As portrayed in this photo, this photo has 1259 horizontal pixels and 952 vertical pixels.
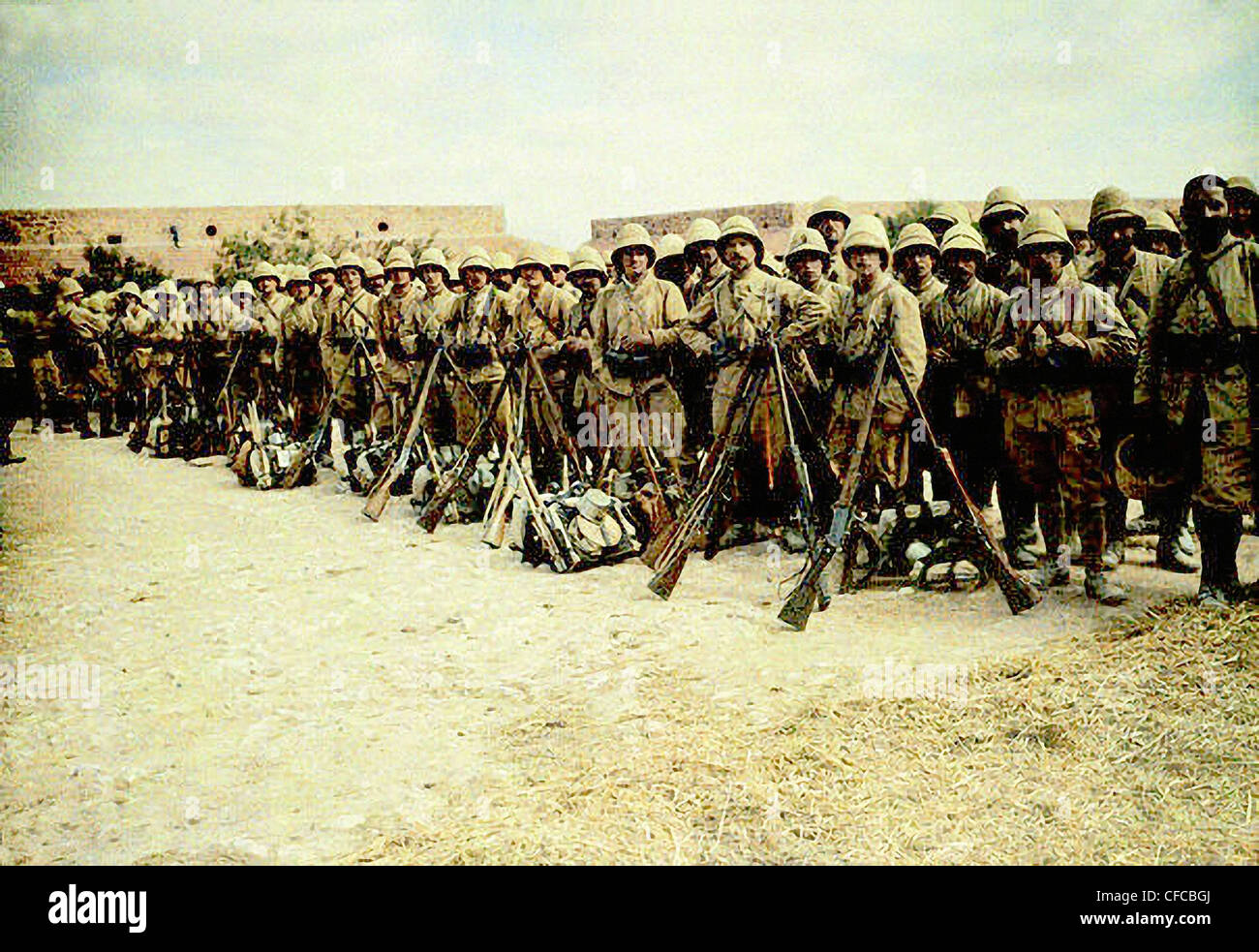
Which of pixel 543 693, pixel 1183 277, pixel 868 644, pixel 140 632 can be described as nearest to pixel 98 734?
pixel 140 632

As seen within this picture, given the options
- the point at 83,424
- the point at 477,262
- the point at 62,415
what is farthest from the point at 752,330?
the point at 62,415

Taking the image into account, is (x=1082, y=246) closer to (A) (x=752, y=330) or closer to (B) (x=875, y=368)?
(A) (x=752, y=330)

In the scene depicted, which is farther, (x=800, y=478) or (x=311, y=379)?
(x=311, y=379)

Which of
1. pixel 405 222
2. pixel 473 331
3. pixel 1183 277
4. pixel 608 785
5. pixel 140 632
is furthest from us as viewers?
pixel 405 222

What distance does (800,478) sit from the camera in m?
6.71

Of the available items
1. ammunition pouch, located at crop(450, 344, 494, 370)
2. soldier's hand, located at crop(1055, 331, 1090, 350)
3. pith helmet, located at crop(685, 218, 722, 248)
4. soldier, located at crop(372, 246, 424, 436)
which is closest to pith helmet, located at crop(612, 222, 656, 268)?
pith helmet, located at crop(685, 218, 722, 248)

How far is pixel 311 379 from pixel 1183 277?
10144 millimetres

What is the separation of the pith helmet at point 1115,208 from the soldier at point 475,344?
5277mm

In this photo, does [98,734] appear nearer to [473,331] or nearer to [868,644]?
[868,644]

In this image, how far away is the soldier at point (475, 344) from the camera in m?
9.98

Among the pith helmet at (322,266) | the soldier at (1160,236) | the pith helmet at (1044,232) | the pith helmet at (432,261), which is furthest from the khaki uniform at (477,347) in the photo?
the soldier at (1160,236)

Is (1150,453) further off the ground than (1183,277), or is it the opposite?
(1183,277)

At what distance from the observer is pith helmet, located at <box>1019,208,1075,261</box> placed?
612cm

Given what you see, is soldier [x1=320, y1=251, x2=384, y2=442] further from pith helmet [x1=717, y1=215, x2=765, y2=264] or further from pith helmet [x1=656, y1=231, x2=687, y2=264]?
pith helmet [x1=717, y1=215, x2=765, y2=264]
